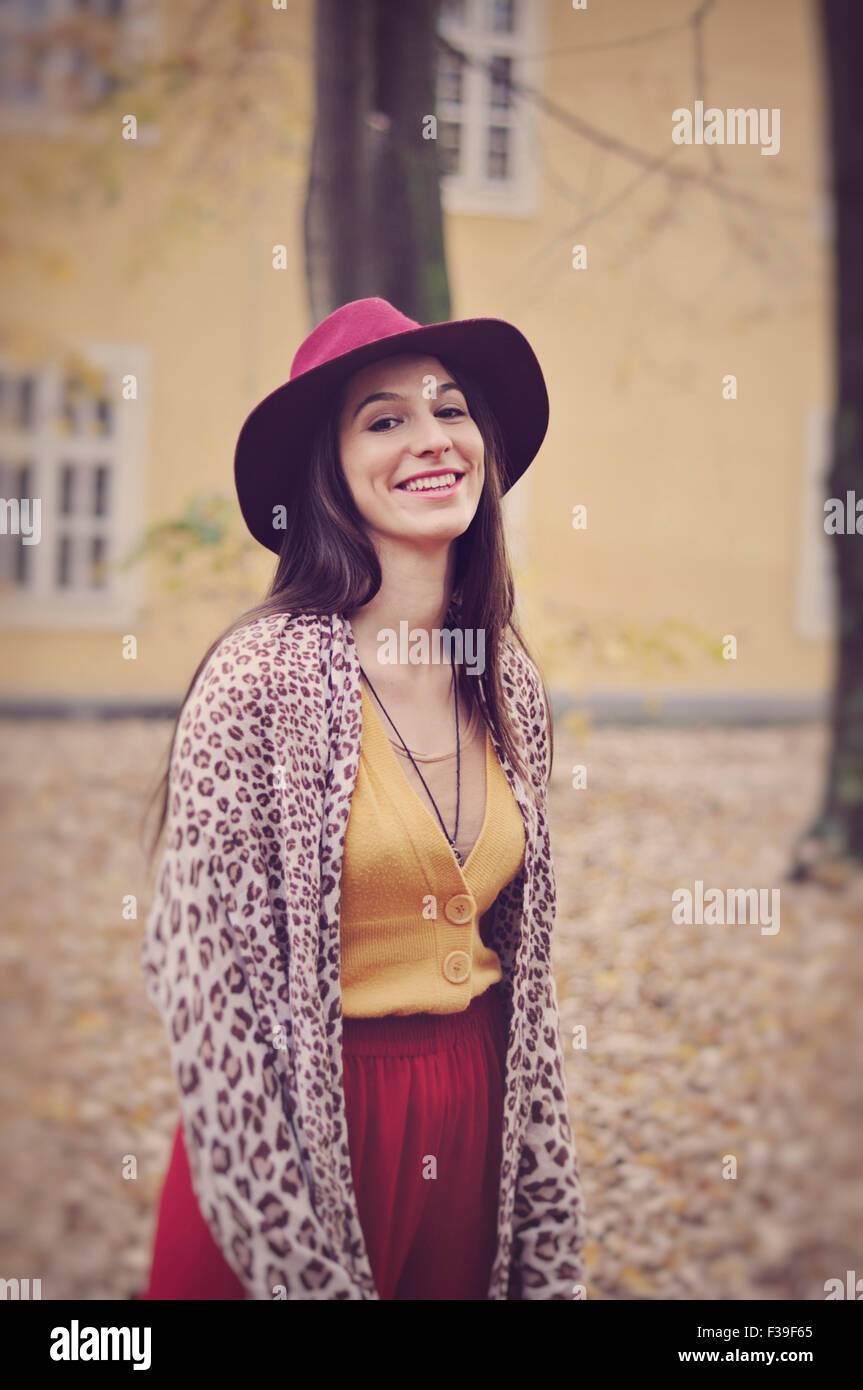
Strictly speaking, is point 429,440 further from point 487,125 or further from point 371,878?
point 487,125

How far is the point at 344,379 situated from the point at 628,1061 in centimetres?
300

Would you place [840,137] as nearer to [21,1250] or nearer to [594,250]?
[594,250]

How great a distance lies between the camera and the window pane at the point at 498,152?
938 centimetres

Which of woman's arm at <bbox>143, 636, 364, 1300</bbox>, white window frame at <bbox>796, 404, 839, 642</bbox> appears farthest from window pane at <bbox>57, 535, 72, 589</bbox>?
woman's arm at <bbox>143, 636, 364, 1300</bbox>

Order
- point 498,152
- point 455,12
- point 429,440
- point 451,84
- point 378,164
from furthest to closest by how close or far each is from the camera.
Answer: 1. point 498,152
2. point 451,84
3. point 455,12
4. point 378,164
5. point 429,440

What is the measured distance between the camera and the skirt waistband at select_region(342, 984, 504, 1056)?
5.55 feet

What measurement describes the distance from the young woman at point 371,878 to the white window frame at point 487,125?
20.7ft

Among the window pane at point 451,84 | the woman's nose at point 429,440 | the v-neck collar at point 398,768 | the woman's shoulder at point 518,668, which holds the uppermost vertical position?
the window pane at point 451,84

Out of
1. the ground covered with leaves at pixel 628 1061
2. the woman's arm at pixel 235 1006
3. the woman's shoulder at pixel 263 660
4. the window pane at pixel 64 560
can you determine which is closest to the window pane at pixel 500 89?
the ground covered with leaves at pixel 628 1061

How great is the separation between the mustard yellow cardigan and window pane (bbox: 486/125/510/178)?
8858 millimetres

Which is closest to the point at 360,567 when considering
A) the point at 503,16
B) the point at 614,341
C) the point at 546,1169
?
the point at 546,1169

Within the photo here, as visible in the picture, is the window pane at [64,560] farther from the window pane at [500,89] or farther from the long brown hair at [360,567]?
the long brown hair at [360,567]

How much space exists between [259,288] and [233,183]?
2778mm

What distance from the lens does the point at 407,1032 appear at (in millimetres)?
1717
